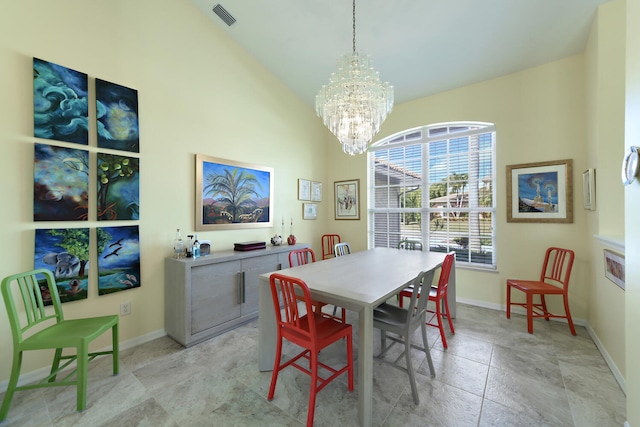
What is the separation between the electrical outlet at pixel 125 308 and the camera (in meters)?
2.46

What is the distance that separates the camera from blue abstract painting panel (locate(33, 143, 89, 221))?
2.00 meters

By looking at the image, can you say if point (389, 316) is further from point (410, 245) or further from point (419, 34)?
point (419, 34)

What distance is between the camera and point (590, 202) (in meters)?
2.64

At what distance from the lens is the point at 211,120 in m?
3.18

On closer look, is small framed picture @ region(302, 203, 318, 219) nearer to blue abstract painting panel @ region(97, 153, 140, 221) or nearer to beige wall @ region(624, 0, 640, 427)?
blue abstract painting panel @ region(97, 153, 140, 221)

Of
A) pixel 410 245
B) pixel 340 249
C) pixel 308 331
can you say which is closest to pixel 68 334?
pixel 308 331

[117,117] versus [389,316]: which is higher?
[117,117]

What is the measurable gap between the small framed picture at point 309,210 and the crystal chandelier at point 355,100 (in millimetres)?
2108

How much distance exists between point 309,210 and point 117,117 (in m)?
2.97

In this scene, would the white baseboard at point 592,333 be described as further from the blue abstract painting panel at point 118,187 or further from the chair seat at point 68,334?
the blue abstract painting panel at point 118,187

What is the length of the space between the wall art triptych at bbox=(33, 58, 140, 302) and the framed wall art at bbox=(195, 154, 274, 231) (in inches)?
27.3

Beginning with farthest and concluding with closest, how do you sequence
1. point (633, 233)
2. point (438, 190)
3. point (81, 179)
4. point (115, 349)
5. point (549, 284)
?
point (438, 190)
point (549, 284)
point (81, 179)
point (115, 349)
point (633, 233)

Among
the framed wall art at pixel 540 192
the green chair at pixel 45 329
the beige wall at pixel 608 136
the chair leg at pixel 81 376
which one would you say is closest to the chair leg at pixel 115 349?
the green chair at pixel 45 329

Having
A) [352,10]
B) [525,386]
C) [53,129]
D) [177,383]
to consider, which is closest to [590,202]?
[525,386]
